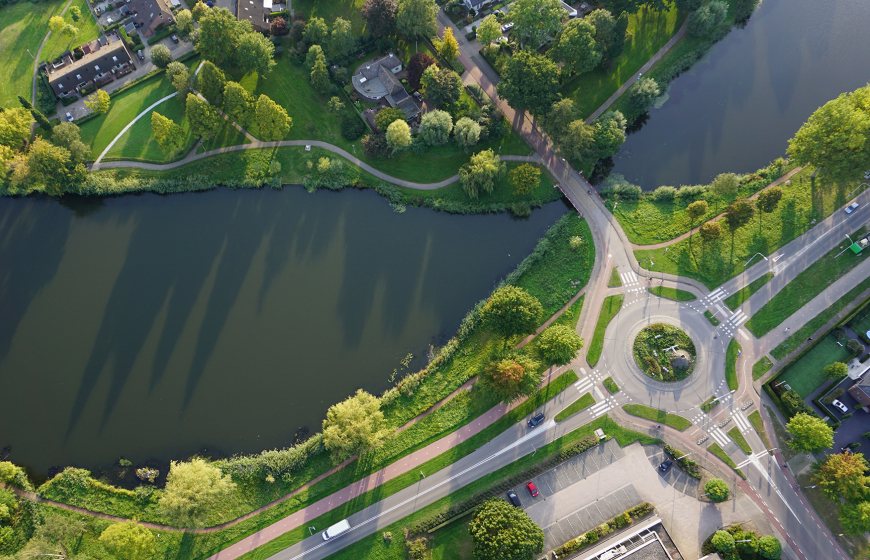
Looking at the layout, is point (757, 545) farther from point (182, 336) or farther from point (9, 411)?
point (9, 411)

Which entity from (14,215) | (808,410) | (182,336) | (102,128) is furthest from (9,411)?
(808,410)

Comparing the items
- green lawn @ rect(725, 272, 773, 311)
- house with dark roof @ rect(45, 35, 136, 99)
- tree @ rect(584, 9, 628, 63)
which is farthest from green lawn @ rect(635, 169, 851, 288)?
house with dark roof @ rect(45, 35, 136, 99)

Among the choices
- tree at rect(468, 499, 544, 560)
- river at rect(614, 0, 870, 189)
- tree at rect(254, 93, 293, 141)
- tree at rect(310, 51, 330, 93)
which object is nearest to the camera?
tree at rect(468, 499, 544, 560)

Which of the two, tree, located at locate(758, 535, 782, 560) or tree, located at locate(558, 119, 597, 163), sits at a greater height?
tree, located at locate(558, 119, 597, 163)

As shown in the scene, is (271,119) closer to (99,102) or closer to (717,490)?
(99,102)

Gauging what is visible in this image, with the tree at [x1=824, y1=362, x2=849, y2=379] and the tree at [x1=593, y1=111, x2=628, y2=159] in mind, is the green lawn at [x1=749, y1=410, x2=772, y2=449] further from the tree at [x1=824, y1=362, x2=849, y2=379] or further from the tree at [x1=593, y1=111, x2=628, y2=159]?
the tree at [x1=593, y1=111, x2=628, y2=159]

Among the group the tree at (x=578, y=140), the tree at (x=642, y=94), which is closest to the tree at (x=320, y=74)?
the tree at (x=578, y=140)

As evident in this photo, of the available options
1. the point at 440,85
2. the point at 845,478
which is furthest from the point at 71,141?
the point at 845,478
